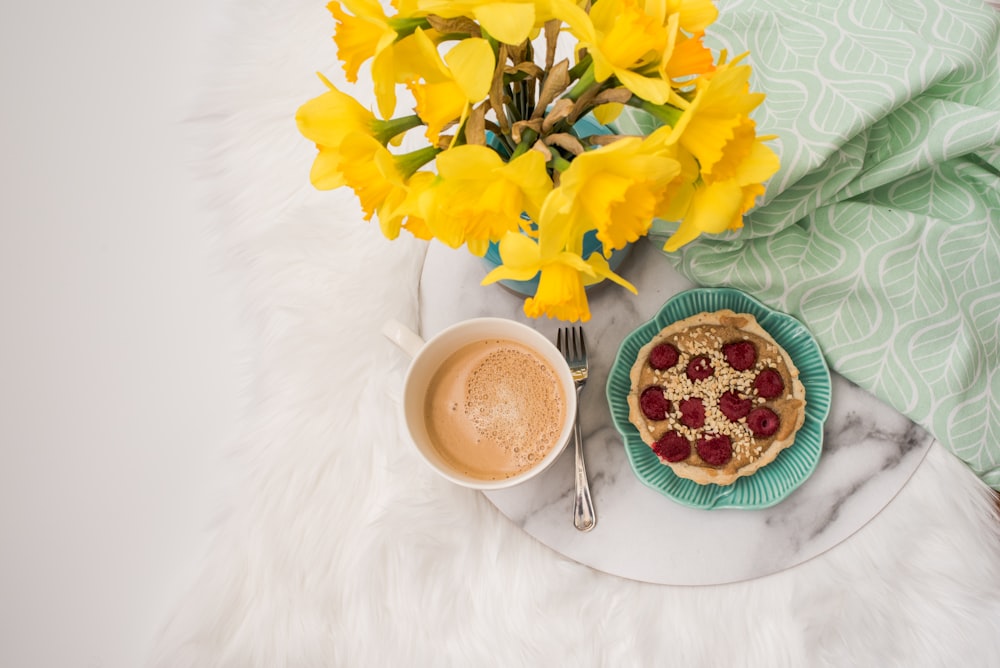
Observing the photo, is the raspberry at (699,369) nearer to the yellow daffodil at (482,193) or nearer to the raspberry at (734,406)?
the raspberry at (734,406)

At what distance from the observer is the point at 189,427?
1000mm

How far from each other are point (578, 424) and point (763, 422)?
21cm

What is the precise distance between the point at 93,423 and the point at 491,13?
91cm

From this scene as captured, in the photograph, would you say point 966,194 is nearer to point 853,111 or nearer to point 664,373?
point 853,111

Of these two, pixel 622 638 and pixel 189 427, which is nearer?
pixel 622 638

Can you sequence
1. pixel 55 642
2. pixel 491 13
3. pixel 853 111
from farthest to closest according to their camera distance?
pixel 55 642, pixel 853 111, pixel 491 13

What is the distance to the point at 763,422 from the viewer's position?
2.49 ft

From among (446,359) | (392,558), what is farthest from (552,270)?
(392,558)

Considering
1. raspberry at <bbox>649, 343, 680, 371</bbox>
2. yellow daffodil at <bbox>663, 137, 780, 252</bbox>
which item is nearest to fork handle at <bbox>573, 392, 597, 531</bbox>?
raspberry at <bbox>649, 343, 680, 371</bbox>

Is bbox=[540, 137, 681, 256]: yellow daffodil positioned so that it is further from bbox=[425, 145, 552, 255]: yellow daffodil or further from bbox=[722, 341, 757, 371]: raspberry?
bbox=[722, 341, 757, 371]: raspberry

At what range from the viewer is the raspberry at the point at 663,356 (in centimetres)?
78

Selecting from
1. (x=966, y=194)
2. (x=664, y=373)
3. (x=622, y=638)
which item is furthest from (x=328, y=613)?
(x=966, y=194)

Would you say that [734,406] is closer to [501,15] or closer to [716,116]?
[716,116]

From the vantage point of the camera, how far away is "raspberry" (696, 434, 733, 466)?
29.8 inches
